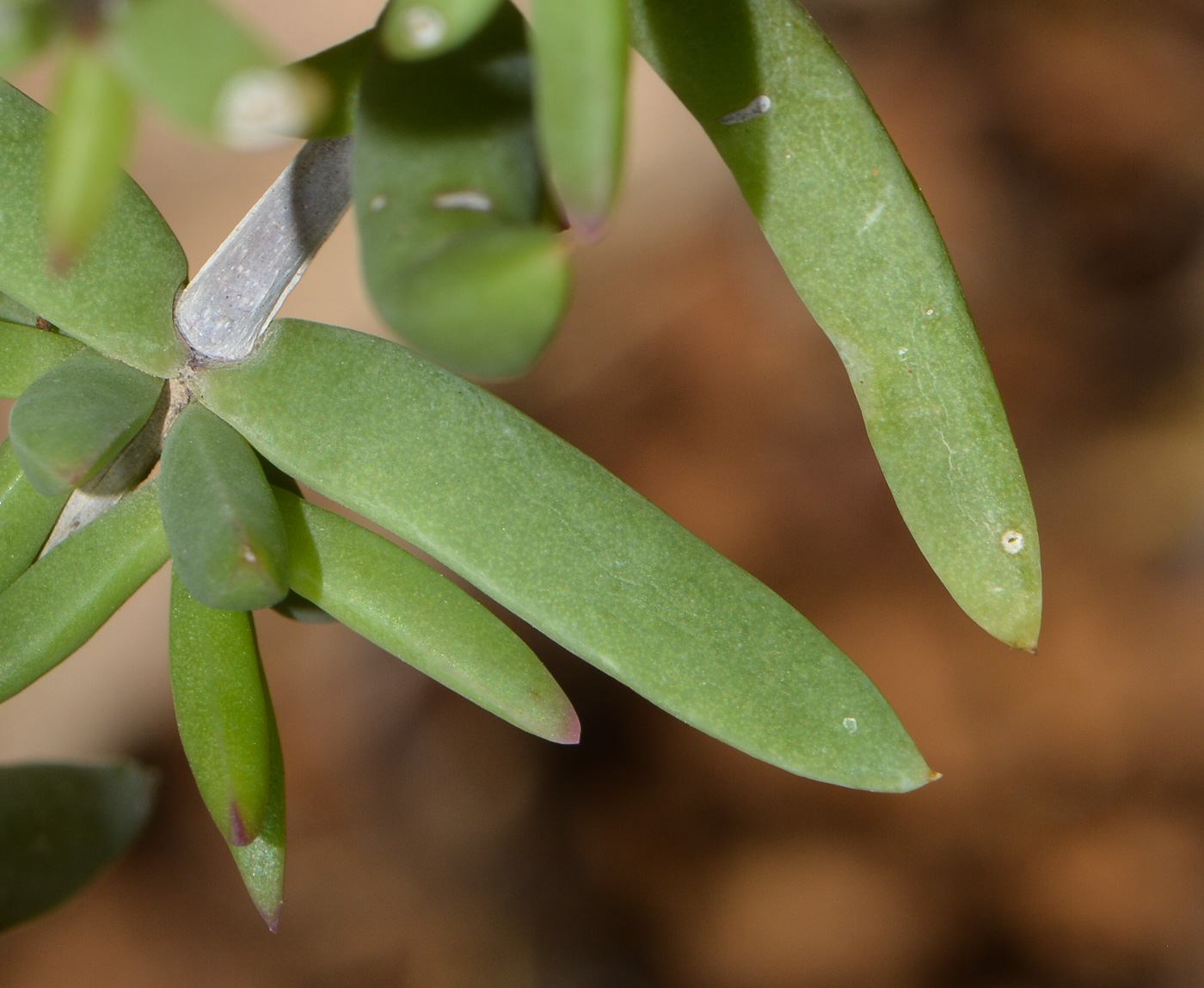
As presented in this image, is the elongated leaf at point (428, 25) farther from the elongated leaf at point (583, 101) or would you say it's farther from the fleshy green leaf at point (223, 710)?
the fleshy green leaf at point (223, 710)

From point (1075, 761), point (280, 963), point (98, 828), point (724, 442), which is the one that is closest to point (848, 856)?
point (1075, 761)

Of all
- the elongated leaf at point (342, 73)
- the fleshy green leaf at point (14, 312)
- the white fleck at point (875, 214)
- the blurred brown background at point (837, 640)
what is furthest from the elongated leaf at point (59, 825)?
the blurred brown background at point (837, 640)

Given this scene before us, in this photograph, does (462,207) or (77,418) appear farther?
(77,418)

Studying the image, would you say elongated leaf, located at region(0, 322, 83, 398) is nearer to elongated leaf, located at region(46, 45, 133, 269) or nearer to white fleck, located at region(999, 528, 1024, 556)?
elongated leaf, located at region(46, 45, 133, 269)

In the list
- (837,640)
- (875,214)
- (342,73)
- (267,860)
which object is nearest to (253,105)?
(342,73)

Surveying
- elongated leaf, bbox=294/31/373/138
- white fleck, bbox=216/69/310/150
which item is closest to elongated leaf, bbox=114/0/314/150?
white fleck, bbox=216/69/310/150

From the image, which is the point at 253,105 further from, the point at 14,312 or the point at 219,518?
the point at 14,312

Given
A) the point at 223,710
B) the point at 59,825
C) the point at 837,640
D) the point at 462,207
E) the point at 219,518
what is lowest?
the point at 837,640
